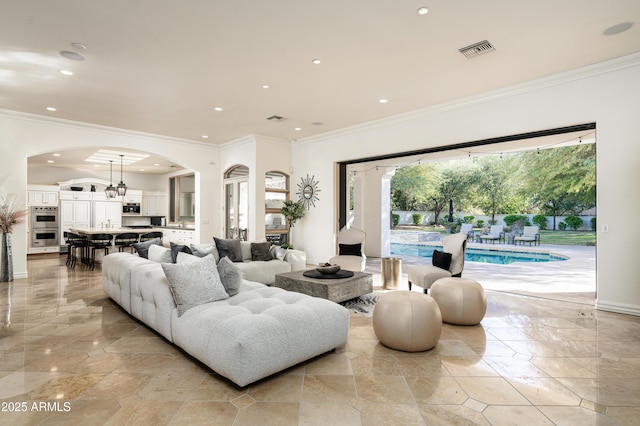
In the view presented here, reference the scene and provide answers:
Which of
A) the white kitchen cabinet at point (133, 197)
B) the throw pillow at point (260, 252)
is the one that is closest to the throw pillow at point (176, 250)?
the throw pillow at point (260, 252)

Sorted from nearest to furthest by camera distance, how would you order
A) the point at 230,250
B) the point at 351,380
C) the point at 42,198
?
the point at 351,380, the point at 230,250, the point at 42,198

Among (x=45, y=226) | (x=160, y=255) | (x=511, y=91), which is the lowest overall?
(x=160, y=255)

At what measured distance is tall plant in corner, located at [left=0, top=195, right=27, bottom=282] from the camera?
239 inches

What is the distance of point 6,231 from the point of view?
611 centimetres

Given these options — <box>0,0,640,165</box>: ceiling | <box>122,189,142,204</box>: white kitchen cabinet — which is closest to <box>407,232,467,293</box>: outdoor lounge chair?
<box>0,0,640,165</box>: ceiling

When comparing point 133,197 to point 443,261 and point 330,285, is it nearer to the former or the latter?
point 330,285

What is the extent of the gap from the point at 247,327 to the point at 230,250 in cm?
326

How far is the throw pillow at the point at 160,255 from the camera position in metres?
4.22

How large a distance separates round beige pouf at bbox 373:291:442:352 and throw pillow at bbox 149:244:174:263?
107 inches

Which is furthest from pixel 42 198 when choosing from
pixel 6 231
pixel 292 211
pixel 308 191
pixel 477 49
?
pixel 477 49

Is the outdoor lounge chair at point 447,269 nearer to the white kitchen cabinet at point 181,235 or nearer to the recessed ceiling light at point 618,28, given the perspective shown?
the recessed ceiling light at point 618,28

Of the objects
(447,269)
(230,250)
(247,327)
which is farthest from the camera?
(230,250)

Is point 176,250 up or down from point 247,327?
up

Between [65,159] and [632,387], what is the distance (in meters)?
12.8
